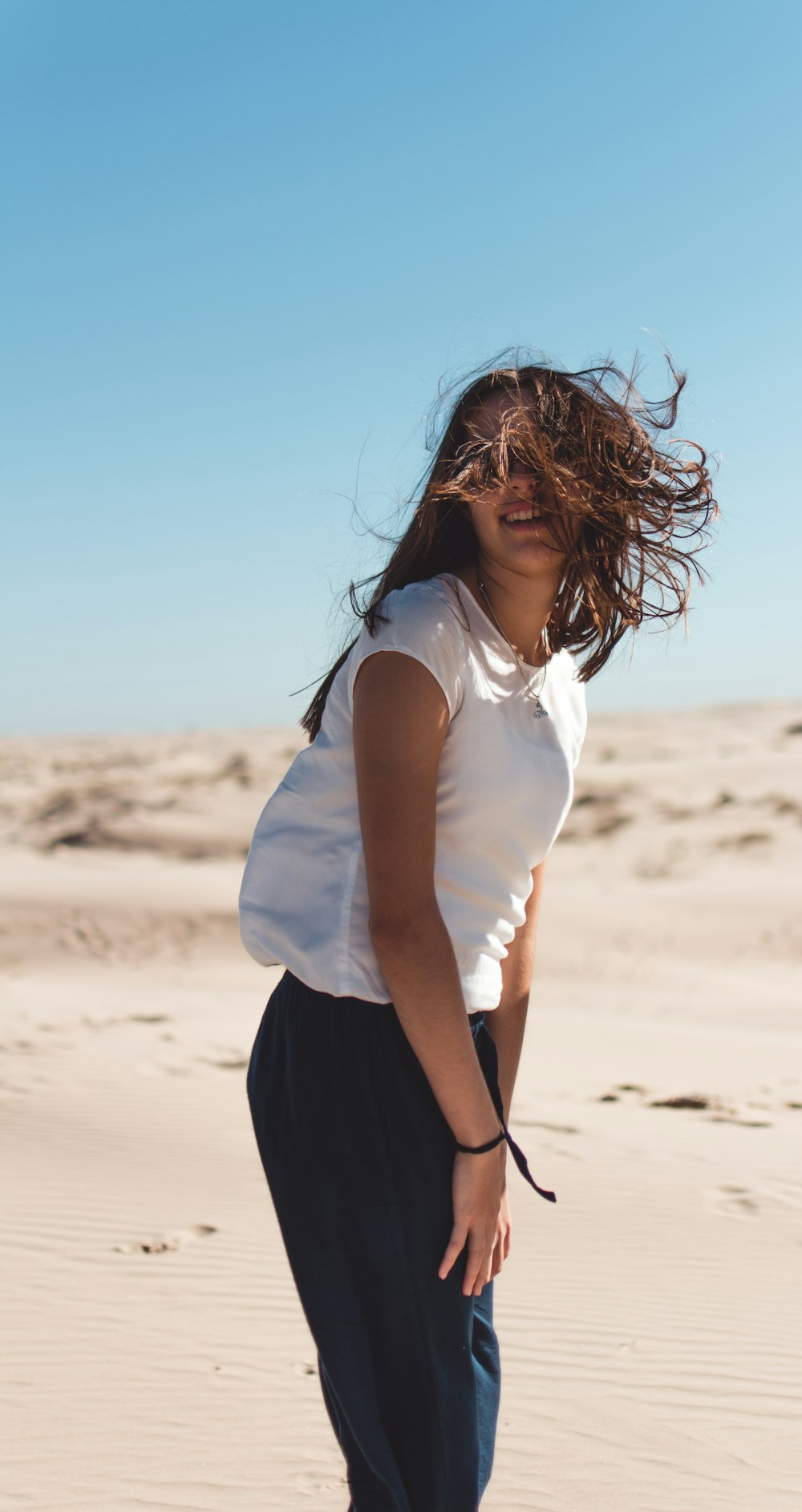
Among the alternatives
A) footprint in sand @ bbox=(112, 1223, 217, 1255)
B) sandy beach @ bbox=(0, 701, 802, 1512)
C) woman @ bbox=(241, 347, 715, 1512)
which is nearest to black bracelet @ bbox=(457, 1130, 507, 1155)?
woman @ bbox=(241, 347, 715, 1512)

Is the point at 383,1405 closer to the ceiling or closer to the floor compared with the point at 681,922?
closer to the ceiling

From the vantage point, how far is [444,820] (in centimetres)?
145

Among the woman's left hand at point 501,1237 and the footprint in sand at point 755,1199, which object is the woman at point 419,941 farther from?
the footprint in sand at point 755,1199

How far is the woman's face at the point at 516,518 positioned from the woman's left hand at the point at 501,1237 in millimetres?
829

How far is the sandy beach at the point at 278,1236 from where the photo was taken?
308cm

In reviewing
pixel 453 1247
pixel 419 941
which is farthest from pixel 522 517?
pixel 453 1247

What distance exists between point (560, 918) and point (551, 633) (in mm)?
11345

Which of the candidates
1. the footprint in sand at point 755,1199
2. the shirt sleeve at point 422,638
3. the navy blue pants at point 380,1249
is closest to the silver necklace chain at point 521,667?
the shirt sleeve at point 422,638

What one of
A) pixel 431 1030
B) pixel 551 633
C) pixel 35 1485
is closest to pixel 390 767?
pixel 431 1030

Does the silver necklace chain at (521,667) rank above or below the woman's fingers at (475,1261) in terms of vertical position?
above

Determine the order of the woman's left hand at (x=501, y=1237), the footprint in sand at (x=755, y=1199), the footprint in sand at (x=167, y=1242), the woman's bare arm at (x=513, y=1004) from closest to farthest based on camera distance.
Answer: the woman's left hand at (x=501, y=1237)
the woman's bare arm at (x=513, y=1004)
the footprint in sand at (x=167, y=1242)
the footprint in sand at (x=755, y=1199)

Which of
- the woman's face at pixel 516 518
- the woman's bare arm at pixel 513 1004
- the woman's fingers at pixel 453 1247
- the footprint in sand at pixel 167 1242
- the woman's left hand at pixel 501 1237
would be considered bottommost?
the footprint in sand at pixel 167 1242

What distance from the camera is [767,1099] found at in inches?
269

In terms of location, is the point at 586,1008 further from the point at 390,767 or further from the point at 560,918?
the point at 390,767
